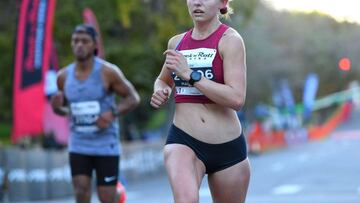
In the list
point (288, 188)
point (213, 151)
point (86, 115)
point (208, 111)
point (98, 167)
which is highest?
point (208, 111)

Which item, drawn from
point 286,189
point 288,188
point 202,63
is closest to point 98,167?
point 202,63

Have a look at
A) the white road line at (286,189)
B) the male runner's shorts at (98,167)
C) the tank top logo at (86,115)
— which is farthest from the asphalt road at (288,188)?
the tank top logo at (86,115)

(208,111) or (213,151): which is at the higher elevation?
(208,111)

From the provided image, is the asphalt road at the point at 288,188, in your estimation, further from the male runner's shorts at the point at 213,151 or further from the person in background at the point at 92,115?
the male runner's shorts at the point at 213,151

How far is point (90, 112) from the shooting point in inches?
318

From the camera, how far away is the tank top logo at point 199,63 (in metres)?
5.31

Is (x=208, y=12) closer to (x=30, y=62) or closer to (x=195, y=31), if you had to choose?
(x=195, y=31)

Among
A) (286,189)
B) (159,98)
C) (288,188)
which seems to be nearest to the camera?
(159,98)

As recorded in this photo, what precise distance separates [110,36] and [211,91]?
102ft

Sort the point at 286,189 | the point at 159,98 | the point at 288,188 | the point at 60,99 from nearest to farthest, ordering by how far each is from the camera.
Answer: the point at 159,98, the point at 60,99, the point at 286,189, the point at 288,188

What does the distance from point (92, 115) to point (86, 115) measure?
6 centimetres

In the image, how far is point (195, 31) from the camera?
18.0ft

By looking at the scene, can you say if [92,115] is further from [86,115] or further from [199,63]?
[199,63]

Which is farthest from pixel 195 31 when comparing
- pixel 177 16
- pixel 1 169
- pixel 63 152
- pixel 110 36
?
pixel 110 36
